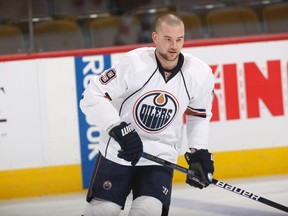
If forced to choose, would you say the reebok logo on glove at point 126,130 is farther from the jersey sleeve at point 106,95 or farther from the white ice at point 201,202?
the white ice at point 201,202

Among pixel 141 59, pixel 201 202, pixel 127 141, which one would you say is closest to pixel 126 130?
pixel 127 141

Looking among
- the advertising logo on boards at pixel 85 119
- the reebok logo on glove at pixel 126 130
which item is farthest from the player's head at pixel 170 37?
the advertising logo on boards at pixel 85 119

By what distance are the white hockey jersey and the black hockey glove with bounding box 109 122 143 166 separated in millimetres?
132

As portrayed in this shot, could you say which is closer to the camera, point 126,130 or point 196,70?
point 126,130

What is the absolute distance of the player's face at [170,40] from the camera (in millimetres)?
3062

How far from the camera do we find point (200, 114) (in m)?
3.29

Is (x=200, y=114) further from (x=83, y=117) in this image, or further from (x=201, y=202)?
(x=83, y=117)

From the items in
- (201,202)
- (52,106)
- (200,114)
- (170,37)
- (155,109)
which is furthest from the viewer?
(52,106)

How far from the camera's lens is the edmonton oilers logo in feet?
10.4

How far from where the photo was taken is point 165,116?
3.19 m

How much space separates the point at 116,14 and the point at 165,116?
2.39m

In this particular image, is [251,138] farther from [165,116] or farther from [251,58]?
[165,116]

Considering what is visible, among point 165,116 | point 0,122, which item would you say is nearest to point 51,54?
point 0,122

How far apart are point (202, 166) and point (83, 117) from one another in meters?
1.81
